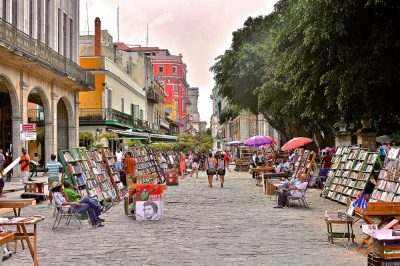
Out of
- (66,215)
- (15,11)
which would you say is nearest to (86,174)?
(66,215)

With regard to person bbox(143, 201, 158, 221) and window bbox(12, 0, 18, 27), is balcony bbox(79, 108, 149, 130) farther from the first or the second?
person bbox(143, 201, 158, 221)

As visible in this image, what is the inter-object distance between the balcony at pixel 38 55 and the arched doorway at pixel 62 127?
6.87ft

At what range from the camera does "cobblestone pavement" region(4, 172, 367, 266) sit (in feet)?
30.8

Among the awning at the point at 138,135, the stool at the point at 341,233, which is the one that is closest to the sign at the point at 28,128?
the stool at the point at 341,233

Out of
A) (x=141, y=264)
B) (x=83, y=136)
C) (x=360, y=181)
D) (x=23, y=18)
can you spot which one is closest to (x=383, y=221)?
(x=141, y=264)

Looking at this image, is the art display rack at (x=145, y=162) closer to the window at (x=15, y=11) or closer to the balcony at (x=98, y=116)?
the window at (x=15, y=11)

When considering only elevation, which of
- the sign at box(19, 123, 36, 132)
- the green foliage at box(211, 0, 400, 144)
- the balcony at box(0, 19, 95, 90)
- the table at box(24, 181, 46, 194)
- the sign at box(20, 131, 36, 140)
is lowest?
the table at box(24, 181, 46, 194)

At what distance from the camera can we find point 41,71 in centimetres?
2936

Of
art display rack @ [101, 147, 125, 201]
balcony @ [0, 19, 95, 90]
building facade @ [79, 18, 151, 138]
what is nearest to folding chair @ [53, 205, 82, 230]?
art display rack @ [101, 147, 125, 201]

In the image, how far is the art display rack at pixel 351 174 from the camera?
17.3m

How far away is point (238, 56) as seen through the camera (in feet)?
137

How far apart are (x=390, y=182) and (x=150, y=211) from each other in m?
6.07

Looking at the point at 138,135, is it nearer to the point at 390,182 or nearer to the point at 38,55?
the point at 38,55

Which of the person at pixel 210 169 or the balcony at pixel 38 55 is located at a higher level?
the balcony at pixel 38 55
